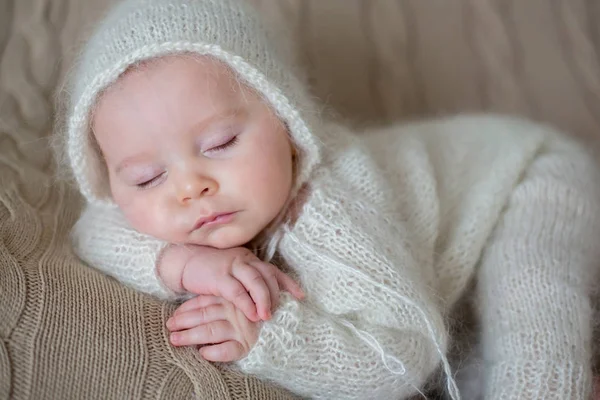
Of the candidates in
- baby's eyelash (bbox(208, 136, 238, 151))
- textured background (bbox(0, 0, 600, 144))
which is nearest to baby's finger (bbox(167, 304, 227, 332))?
baby's eyelash (bbox(208, 136, 238, 151))

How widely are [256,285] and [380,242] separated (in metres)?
0.20

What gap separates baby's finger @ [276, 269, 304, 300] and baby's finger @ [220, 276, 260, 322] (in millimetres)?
63

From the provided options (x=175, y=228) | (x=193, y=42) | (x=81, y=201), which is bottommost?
(x=81, y=201)

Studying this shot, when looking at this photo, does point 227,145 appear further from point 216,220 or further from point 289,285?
point 289,285

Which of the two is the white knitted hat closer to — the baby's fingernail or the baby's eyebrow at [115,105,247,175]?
the baby's eyebrow at [115,105,247,175]

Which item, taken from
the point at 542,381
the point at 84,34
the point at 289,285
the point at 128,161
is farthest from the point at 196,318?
the point at 84,34

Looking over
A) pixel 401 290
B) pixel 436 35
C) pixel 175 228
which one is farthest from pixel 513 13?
pixel 175 228

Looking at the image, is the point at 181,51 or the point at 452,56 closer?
the point at 181,51

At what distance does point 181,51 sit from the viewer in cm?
91

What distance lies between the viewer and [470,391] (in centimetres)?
103

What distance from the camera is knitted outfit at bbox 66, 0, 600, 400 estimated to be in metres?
0.90

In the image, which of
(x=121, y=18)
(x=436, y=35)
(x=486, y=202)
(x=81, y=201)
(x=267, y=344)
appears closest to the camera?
(x=267, y=344)

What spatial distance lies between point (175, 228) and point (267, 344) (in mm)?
215

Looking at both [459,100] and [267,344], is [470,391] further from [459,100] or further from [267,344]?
[459,100]
